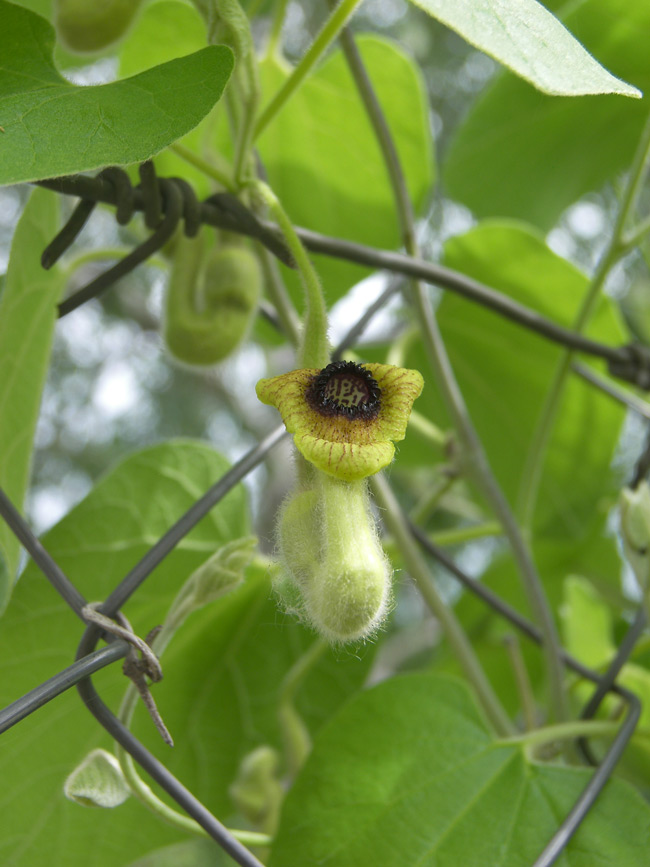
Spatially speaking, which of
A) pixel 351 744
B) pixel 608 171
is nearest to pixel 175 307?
pixel 351 744

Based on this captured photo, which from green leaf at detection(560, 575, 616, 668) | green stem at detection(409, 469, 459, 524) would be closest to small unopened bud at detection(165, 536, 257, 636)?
green stem at detection(409, 469, 459, 524)

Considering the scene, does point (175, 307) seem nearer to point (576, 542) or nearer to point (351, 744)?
point (351, 744)

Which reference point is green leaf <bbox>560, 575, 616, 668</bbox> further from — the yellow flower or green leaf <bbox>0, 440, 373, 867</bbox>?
the yellow flower

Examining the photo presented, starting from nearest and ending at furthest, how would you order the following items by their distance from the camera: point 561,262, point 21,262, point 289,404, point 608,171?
point 289,404, point 21,262, point 561,262, point 608,171

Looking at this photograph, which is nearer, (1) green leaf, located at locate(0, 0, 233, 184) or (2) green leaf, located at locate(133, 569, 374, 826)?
(1) green leaf, located at locate(0, 0, 233, 184)

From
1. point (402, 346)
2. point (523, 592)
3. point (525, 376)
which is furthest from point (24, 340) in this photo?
point (523, 592)

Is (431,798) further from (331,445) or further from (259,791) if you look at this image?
(331,445)
